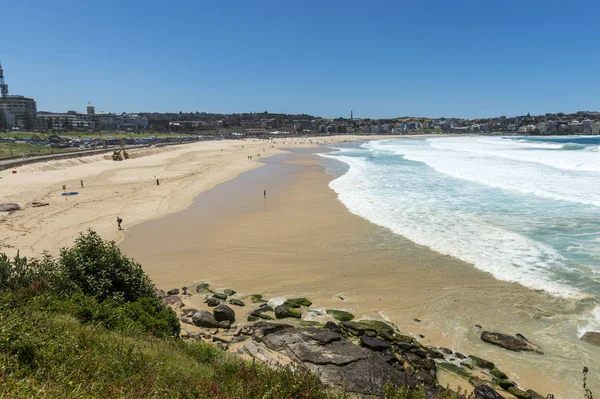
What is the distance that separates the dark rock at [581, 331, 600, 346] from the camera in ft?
31.0

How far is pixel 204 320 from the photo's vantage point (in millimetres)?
10109

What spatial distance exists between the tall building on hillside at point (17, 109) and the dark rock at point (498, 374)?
151 metres

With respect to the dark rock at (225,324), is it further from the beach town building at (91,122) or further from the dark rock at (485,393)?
the beach town building at (91,122)

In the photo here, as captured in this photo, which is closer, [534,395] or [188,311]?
[534,395]

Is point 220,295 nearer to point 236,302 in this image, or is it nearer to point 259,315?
point 236,302

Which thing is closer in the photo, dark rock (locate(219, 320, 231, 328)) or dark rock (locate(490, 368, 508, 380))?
dark rock (locate(490, 368, 508, 380))

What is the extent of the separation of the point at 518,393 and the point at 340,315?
4.65 meters

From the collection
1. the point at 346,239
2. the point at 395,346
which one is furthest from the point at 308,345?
the point at 346,239

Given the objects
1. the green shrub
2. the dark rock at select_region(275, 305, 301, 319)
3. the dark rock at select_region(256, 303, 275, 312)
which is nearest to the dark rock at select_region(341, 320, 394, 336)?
the dark rock at select_region(275, 305, 301, 319)

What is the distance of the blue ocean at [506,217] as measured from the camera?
13.6m

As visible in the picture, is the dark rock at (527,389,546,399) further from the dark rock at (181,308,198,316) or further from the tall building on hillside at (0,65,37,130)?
the tall building on hillside at (0,65,37,130)

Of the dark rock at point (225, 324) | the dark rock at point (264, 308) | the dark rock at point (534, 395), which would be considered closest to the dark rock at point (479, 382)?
the dark rock at point (534, 395)

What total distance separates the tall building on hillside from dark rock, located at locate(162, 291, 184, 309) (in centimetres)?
14300

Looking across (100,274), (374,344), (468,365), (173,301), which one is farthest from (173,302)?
(468,365)
